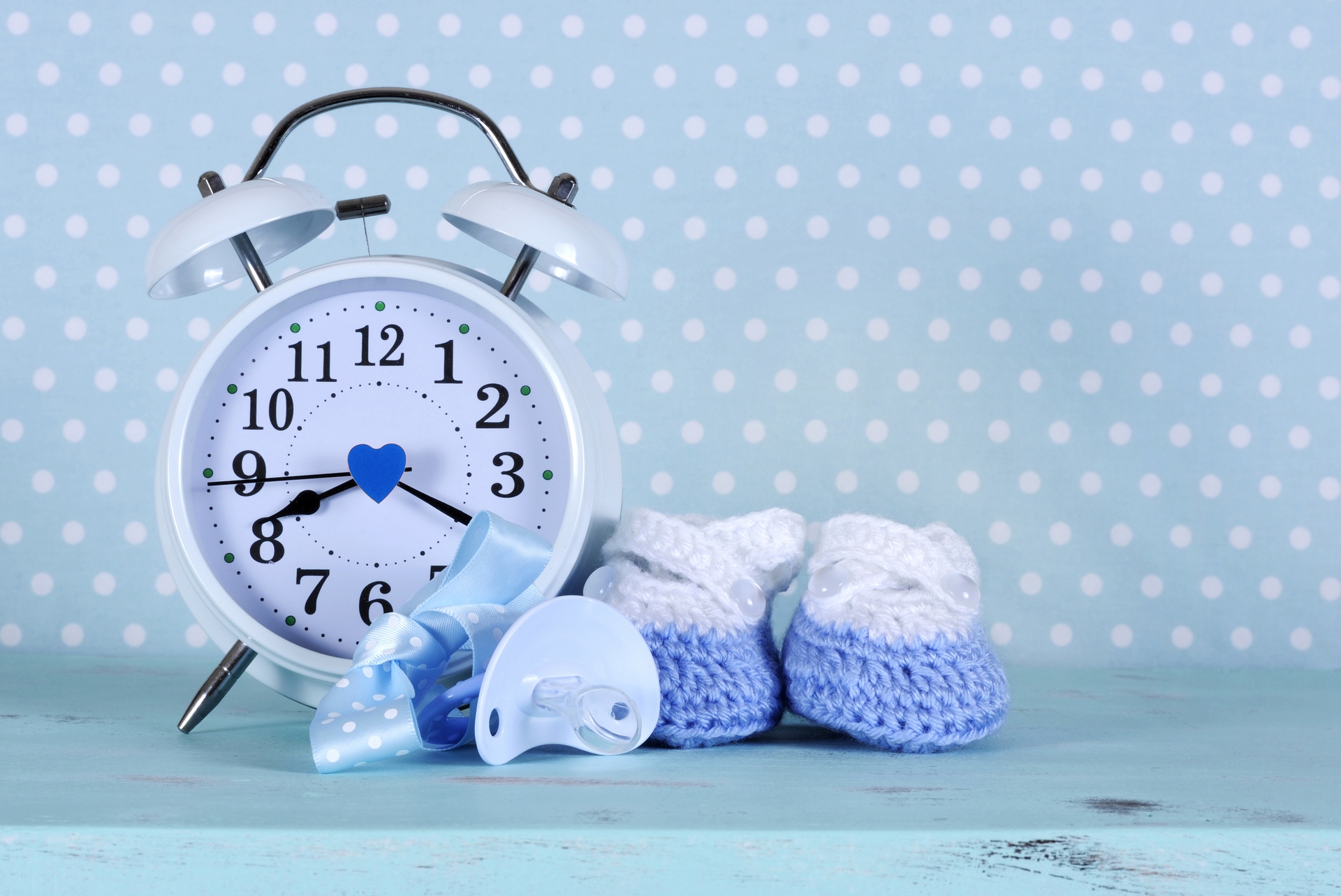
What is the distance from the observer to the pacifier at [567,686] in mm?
560

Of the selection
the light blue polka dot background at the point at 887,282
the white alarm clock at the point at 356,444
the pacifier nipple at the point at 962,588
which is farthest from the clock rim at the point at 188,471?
the light blue polka dot background at the point at 887,282

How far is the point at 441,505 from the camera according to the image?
0.70m

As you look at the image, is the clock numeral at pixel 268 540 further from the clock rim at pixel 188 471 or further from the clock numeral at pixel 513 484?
the clock numeral at pixel 513 484

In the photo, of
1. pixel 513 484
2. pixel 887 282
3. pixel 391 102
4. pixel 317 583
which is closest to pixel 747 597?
pixel 513 484

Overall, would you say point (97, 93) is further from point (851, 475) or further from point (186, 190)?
point (851, 475)

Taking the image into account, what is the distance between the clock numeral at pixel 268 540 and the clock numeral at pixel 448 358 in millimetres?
138

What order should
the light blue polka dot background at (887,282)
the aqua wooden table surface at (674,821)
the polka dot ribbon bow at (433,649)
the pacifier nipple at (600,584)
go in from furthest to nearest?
the light blue polka dot background at (887,282), the pacifier nipple at (600,584), the polka dot ribbon bow at (433,649), the aqua wooden table surface at (674,821)

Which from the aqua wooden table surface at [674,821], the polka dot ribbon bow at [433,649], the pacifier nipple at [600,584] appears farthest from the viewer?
the pacifier nipple at [600,584]

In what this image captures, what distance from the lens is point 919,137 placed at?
108 cm

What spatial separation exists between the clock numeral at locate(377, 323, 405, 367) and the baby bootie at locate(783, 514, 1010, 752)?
0.97 feet

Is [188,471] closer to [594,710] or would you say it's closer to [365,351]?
[365,351]

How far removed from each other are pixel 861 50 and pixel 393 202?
19.4 inches

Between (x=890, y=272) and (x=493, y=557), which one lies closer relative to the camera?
(x=493, y=557)

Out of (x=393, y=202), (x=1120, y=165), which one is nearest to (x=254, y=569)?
(x=393, y=202)
